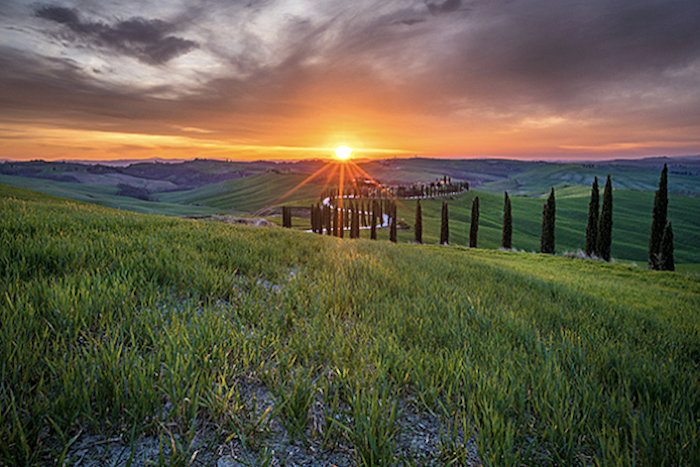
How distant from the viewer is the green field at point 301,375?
198 centimetres

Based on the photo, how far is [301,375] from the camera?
2.67 metres

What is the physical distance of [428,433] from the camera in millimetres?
2273

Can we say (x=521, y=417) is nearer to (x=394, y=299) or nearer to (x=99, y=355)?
(x=394, y=299)

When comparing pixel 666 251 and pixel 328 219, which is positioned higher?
pixel 328 219

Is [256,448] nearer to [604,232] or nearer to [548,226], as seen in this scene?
[604,232]

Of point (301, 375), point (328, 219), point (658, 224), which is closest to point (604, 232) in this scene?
point (658, 224)

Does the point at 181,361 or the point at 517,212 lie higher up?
the point at 181,361

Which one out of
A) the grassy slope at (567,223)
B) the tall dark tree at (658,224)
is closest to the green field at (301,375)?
the tall dark tree at (658,224)

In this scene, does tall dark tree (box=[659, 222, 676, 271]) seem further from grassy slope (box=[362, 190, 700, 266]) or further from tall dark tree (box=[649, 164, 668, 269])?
grassy slope (box=[362, 190, 700, 266])

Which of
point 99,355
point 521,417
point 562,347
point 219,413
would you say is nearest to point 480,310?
point 562,347

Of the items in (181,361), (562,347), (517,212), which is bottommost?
(517,212)

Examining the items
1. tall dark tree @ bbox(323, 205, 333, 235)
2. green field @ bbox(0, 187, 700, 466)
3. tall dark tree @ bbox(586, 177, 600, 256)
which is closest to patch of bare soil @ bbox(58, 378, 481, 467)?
green field @ bbox(0, 187, 700, 466)

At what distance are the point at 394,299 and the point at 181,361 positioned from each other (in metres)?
2.96

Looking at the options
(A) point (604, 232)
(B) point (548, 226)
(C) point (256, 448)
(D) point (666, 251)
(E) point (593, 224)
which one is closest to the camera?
(C) point (256, 448)
